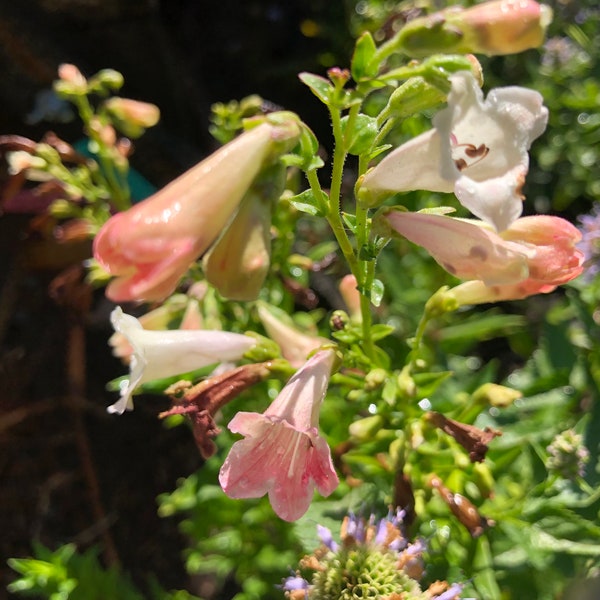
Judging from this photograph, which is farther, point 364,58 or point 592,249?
point 592,249

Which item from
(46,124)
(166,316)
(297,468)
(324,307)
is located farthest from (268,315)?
(46,124)

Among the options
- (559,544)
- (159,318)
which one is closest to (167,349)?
(159,318)

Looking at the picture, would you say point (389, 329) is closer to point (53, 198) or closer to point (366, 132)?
point (366, 132)

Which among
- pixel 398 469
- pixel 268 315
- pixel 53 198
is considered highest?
pixel 53 198

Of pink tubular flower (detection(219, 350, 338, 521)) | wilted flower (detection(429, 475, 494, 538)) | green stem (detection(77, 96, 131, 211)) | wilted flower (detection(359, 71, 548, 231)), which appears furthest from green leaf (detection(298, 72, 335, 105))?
green stem (detection(77, 96, 131, 211))

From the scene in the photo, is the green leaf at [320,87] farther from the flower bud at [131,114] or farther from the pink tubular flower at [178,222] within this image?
the flower bud at [131,114]

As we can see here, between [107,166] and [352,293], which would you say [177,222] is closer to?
[352,293]

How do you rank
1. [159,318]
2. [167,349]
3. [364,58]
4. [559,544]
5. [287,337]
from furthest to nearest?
[159,318] < [287,337] < [559,544] < [167,349] < [364,58]

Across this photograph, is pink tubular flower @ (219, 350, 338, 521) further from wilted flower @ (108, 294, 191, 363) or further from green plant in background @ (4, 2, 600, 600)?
wilted flower @ (108, 294, 191, 363)
